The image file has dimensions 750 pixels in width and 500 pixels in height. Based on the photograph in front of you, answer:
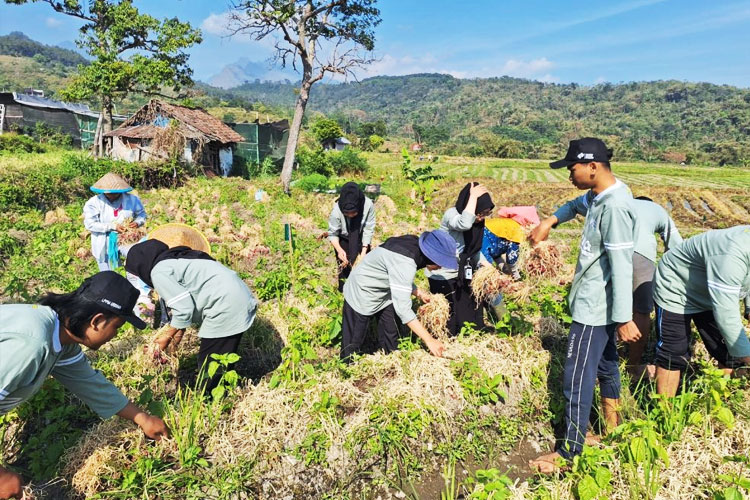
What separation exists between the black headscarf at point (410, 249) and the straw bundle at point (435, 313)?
74 centimetres

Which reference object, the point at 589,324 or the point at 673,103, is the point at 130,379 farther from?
the point at 673,103

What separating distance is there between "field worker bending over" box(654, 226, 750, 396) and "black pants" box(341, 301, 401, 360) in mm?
1953

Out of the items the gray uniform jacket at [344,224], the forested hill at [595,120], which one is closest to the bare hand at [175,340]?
the gray uniform jacket at [344,224]

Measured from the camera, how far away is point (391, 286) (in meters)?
2.95

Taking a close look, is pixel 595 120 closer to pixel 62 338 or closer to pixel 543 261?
pixel 543 261

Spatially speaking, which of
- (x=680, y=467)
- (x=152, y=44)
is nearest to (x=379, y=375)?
(x=680, y=467)

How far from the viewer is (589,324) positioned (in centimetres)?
242

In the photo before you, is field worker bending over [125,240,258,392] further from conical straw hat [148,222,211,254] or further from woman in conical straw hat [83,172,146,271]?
woman in conical straw hat [83,172,146,271]

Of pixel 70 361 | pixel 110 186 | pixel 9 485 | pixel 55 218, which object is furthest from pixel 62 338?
pixel 55 218

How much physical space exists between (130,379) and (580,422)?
11.0ft

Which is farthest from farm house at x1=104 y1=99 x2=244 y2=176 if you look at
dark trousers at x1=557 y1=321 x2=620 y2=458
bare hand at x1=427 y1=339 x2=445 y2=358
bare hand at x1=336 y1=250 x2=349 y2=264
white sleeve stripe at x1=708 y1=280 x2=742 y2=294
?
white sleeve stripe at x1=708 y1=280 x2=742 y2=294

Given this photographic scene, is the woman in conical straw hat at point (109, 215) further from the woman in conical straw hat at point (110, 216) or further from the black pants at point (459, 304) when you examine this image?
the black pants at point (459, 304)

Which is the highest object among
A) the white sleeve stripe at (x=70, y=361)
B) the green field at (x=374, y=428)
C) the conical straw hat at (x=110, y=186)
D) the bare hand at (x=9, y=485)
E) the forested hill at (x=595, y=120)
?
the forested hill at (x=595, y=120)

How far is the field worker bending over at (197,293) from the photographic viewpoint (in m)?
2.69
